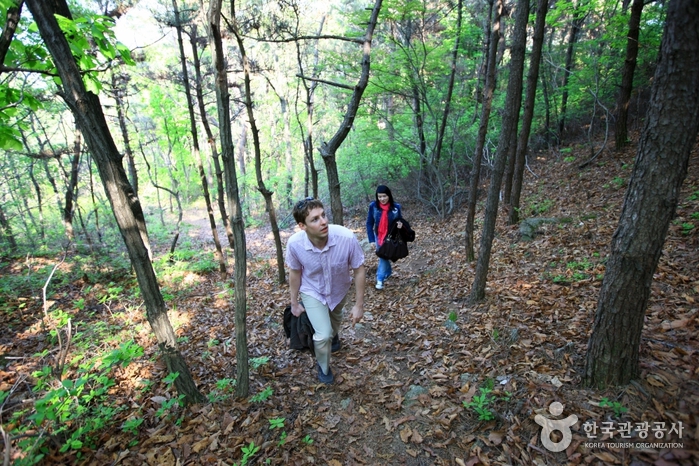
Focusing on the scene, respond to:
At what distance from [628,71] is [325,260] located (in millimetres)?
10595

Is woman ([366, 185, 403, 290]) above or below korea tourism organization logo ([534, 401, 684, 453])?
above

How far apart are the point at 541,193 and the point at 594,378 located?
8.39 metres

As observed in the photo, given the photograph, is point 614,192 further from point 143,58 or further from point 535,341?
point 143,58

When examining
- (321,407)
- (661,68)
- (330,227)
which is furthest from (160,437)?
(661,68)

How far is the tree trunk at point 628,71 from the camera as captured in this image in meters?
7.90

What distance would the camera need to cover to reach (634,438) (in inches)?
88.1

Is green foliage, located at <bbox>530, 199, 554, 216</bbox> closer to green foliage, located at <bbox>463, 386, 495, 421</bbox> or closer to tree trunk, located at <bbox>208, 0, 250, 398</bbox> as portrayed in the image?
green foliage, located at <bbox>463, 386, 495, 421</bbox>

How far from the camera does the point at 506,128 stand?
4418mm

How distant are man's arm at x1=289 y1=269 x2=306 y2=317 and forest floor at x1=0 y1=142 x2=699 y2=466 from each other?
97 centimetres

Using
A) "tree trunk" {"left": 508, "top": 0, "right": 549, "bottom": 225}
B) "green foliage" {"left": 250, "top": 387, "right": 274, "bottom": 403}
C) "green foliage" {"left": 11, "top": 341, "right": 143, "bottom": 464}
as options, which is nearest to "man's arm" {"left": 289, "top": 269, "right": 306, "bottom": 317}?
"green foliage" {"left": 250, "top": 387, "right": 274, "bottom": 403}

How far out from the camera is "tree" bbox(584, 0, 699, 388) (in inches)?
77.1

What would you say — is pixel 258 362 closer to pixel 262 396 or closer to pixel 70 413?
pixel 262 396

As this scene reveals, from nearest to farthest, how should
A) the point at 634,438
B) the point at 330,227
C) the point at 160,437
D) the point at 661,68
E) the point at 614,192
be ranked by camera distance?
the point at 661,68
the point at 634,438
the point at 160,437
the point at 330,227
the point at 614,192

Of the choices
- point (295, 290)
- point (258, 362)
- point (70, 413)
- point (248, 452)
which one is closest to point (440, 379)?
point (295, 290)
